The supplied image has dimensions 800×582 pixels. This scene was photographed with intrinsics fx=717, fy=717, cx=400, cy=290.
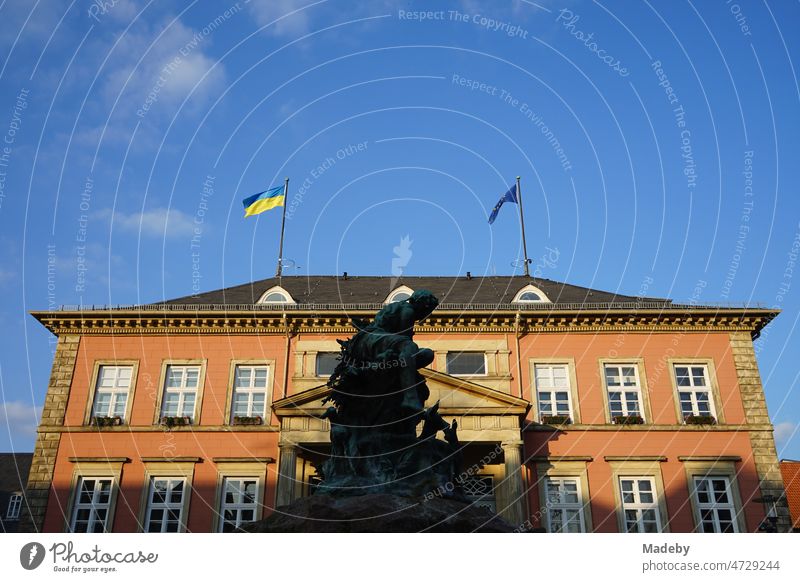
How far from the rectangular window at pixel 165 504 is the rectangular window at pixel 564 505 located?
12.5 metres

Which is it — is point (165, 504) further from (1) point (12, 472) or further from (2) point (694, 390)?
(1) point (12, 472)

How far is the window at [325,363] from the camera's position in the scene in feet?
88.1

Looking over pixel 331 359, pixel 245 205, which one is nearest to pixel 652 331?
pixel 331 359

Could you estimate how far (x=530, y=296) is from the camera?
94.1 feet

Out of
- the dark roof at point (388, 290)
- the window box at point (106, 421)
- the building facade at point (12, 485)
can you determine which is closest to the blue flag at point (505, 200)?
the dark roof at point (388, 290)

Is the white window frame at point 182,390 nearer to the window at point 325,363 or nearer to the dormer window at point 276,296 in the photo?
the dormer window at point 276,296

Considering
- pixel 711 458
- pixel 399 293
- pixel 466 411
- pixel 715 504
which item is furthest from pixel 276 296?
pixel 715 504

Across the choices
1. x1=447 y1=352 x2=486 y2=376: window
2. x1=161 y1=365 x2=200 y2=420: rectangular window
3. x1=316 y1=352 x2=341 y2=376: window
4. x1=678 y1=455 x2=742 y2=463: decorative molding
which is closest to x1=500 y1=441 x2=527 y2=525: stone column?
x1=447 y1=352 x2=486 y2=376: window

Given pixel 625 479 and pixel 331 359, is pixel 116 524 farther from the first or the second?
pixel 625 479

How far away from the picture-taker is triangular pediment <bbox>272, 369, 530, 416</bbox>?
24.1 metres

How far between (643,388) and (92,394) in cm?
2041

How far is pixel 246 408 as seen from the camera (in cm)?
2639

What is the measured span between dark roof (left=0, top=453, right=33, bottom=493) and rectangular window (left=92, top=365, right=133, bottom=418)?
27102mm

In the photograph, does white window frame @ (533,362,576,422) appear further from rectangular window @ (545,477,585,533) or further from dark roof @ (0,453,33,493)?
dark roof @ (0,453,33,493)
